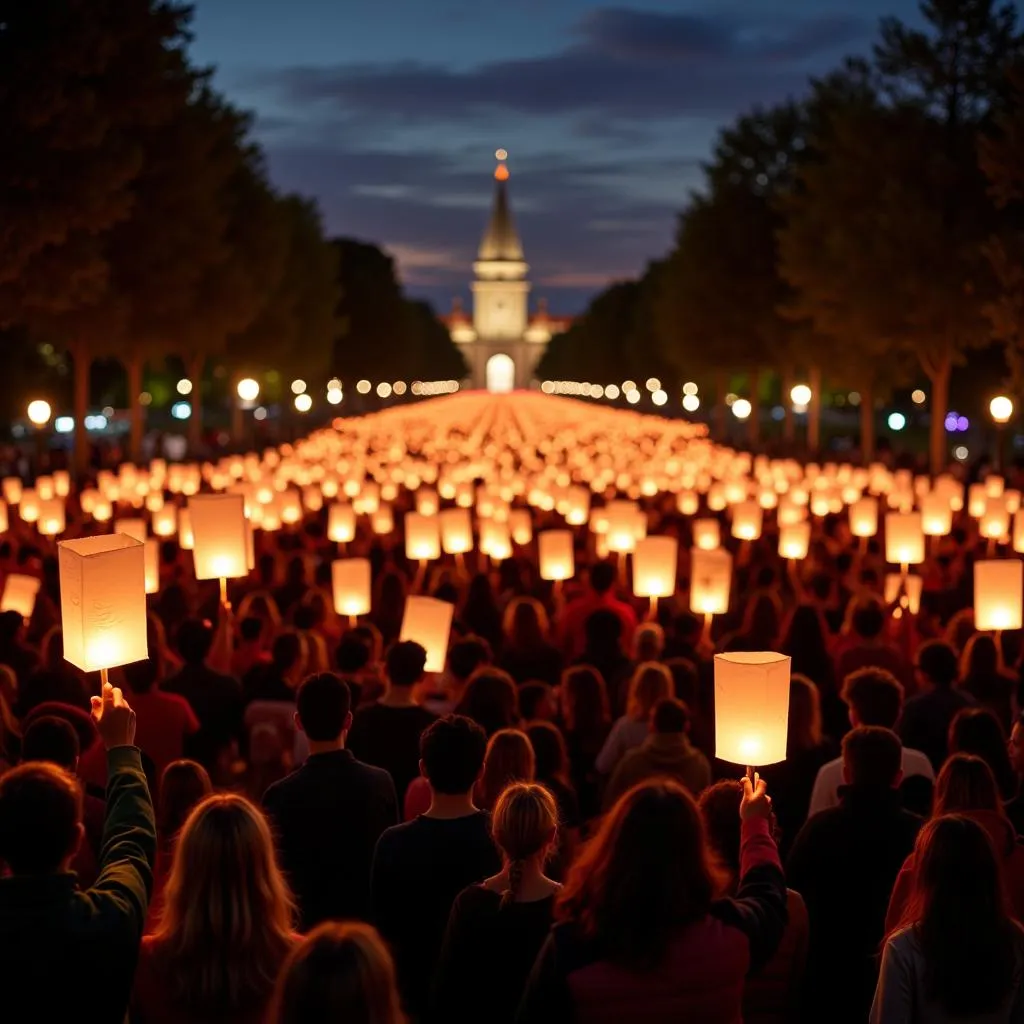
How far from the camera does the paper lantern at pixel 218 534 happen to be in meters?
10.9

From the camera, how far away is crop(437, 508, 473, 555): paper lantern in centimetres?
1791

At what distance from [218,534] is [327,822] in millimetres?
5156

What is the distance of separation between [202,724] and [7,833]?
5368 millimetres

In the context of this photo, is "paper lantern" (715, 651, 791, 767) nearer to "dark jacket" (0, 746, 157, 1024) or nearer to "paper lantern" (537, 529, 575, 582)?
A: "dark jacket" (0, 746, 157, 1024)

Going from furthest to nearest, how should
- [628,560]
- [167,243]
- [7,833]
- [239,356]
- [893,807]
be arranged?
[239,356], [167,243], [628,560], [893,807], [7,833]

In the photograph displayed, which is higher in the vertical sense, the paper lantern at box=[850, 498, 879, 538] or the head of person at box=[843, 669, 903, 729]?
the paper lantern at box=[850, 498, 879, 538]

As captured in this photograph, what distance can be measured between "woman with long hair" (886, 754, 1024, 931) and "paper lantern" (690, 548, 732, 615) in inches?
279

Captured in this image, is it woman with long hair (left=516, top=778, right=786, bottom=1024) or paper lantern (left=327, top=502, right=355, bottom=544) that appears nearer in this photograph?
woman with long hair (left=516, top=778, right=786, bottom=1024)

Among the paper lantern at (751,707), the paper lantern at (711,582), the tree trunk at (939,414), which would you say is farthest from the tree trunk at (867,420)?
the paper lantern at (751,707)

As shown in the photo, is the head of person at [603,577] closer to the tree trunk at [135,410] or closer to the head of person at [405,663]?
the head of person at [405,663]

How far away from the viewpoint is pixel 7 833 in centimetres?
390

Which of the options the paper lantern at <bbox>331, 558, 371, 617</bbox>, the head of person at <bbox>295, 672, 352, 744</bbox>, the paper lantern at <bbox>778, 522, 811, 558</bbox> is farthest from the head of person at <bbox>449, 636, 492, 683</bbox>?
the paper lantern at <bbox>778, 522, 811, 558</bbox>

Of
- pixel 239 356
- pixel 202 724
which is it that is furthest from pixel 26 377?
pixel 202 724

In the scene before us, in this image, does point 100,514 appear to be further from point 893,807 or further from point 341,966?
point 341,966
